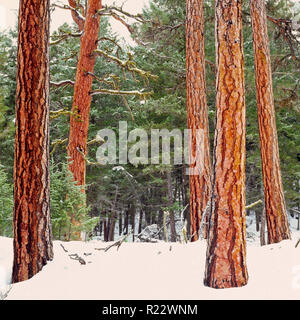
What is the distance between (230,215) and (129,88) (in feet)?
48.1

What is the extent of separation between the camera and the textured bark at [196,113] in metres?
5.60

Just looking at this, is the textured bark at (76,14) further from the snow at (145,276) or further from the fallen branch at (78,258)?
the fallen branch at (78,258)

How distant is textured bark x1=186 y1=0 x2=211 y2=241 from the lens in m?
5.60

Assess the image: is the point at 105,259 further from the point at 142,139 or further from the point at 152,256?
the point at 142,139

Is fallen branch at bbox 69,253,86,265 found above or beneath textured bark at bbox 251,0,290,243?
beneath

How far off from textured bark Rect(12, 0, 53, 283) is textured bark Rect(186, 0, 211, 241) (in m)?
3.11

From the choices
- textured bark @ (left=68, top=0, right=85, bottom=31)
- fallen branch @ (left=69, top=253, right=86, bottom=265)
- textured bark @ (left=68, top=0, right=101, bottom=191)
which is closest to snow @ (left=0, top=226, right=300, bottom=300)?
fallen branch @ (left=69, top=253, right=86, bottom=265)

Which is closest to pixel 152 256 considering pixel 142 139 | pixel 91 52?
pixel 91 52

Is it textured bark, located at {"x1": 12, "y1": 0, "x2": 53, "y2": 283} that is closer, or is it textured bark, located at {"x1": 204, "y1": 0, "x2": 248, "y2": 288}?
textured bark, located at {"x1": 204, "y1": 0, "x2": 248, "y2": 288}

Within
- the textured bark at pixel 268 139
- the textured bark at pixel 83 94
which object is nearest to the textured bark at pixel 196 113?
the textured bark at pixel 268 139

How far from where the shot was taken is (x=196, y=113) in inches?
228

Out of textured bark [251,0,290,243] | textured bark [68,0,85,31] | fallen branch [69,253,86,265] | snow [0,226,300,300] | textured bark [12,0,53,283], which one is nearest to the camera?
snow [0,226,300,300]

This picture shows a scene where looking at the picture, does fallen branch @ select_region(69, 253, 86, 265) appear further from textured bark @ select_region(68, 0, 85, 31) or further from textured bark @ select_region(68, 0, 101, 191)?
textured bark @ select_region(68, 0, 85, 31)

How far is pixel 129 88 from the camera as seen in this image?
54.5ft
